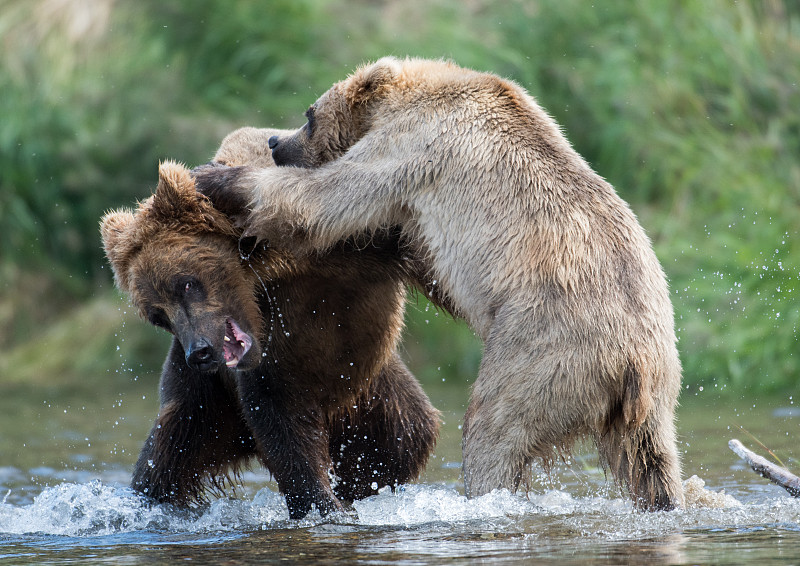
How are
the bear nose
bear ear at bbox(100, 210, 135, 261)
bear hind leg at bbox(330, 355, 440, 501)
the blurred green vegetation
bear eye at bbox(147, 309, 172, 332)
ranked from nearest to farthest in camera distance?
1. the bear nose
2. bear eye at bbox(147, 309, 172, 332)
3. bear ear at bbox(100, 210, 135, 261)
4. bear hind leg at bbox(330, 355, 440, 501)
5. the blurred green vegetation

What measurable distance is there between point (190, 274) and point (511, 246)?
50.9 inches

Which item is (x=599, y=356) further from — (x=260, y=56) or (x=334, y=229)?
(x=260, y=56)

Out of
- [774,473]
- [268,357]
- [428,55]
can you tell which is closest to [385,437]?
[268,357]

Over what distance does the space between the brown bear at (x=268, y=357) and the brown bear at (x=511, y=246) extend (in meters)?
0.22

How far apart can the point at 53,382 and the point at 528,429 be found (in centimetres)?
768

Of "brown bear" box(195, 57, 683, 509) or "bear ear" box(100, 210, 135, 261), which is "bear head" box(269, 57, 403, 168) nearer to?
"brown bear" box(195, 57, 683, 509)

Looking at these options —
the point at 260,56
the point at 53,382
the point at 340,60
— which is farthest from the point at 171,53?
the point at 53,382

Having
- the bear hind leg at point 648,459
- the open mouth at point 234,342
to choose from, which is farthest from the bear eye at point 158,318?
the bear hind leg at point 648,459

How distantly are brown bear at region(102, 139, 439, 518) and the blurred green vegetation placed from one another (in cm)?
391

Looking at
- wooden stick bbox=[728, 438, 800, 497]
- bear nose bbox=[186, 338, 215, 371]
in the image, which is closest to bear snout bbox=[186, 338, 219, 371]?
bear nose bbox=[186, 338, 215, 371]

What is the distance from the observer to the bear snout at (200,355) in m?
4.63

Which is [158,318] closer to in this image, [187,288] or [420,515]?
[187,288]

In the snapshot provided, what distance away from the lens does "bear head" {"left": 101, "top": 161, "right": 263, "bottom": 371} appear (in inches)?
187

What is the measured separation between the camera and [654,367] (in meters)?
4.21
